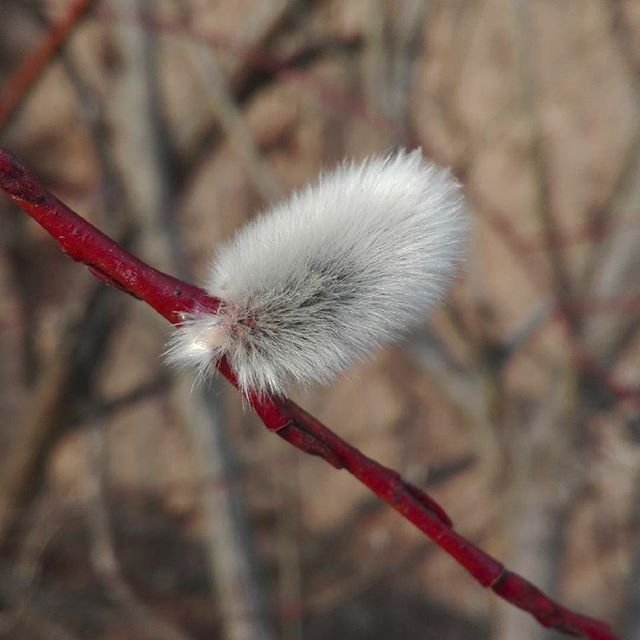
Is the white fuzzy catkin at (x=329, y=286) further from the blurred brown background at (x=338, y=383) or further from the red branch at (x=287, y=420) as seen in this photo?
the blurred brown background at (x=338, y=383)

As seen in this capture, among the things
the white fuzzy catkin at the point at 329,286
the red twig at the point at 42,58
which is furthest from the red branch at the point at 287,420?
the red twig at the point at 42,58

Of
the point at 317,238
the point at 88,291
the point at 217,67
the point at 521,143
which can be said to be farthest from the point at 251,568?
the point at 521,143

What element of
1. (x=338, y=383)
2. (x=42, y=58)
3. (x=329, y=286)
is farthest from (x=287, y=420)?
(x=338, y=383)

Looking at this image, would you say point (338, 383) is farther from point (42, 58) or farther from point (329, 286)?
point (329, 286)

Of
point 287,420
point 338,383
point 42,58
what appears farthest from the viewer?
point 338,383

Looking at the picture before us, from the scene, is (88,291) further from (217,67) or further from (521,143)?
(521,143)

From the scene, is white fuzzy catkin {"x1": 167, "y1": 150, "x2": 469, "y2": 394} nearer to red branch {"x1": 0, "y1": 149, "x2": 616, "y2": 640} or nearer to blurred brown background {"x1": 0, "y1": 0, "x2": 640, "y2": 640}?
red branch {"x1": 0, "y1": 149, "x2": 616, "y2": 640}
